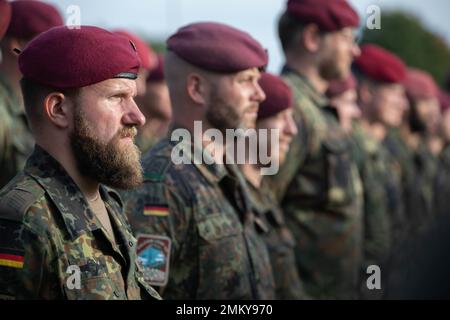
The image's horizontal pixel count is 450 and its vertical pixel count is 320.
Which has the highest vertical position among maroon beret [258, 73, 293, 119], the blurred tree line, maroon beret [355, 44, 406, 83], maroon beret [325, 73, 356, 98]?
maroon beret [258, 73, 293, 119]

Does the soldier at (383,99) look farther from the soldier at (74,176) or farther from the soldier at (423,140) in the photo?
the soldier at (74,176)

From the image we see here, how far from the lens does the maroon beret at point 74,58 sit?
3.59 meters

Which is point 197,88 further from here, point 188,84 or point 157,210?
point 157,210

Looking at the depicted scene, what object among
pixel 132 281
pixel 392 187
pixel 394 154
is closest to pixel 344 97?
pixel 392 187

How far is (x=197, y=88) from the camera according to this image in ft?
17.0

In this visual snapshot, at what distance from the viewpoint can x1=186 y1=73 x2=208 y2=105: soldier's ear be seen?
516 cm

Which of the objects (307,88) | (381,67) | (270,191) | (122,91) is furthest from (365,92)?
(122,91)

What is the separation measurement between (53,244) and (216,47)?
2138mm

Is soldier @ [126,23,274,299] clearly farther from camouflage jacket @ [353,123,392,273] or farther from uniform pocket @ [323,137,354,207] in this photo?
camouflage jacket @ [353,123,392,273]

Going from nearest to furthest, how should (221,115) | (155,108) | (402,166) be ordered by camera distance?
(221,115), (155,108), (402,166)

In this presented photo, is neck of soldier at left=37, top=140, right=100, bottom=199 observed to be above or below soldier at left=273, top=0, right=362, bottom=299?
above

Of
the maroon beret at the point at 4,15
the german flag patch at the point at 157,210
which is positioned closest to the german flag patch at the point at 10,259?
the german flag patch at the point at 157,210

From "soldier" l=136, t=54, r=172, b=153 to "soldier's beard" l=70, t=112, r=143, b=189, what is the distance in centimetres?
533

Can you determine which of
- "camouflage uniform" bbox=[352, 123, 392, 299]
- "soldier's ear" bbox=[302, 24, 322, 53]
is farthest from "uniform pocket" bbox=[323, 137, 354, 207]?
"camouflage uniform" bbox=[352, 123, 392, 299]
